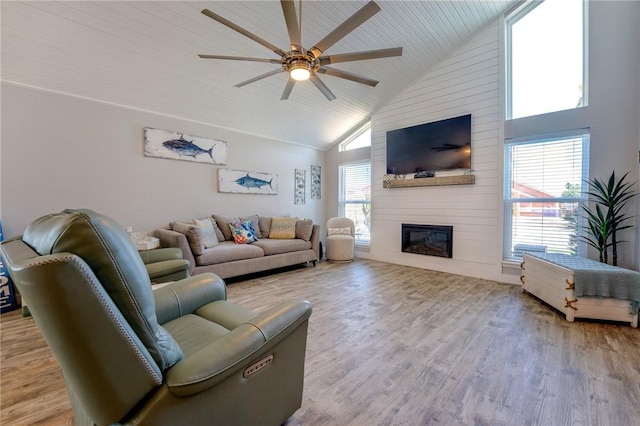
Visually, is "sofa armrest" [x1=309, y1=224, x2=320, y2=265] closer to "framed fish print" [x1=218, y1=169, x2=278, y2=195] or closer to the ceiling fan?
"framed fish print" [x1=218, y1=169, x2=278, y2=195]

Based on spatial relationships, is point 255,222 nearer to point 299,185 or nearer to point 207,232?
point 207,232

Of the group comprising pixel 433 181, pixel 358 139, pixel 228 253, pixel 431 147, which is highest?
pixel 358 139

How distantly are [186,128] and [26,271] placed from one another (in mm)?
4166

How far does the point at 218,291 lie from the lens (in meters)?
1.84

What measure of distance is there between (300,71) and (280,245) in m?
2.68

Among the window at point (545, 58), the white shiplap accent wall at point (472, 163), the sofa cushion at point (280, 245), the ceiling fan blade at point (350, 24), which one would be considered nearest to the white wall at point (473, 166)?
the white shiplap accent wall at point (472, 163)

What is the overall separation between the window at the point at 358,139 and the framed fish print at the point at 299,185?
106 centimetres

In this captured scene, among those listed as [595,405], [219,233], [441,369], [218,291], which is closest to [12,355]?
[218,291]

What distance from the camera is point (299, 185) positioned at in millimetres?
5859

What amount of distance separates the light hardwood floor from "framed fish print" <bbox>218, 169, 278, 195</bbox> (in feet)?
7.36

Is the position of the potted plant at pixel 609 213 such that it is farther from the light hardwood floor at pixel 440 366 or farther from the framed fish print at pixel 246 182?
the framed fish print at pixel 246 182

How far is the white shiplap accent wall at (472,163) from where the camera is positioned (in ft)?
13.0

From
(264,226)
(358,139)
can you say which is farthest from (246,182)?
(358,139)

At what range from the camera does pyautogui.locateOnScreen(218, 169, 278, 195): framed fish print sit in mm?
4680
